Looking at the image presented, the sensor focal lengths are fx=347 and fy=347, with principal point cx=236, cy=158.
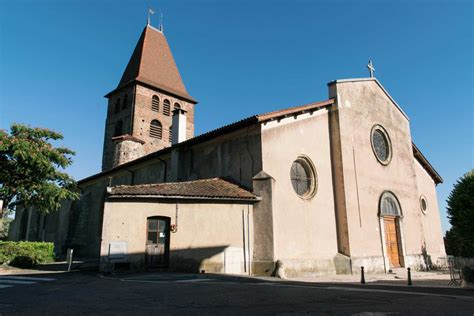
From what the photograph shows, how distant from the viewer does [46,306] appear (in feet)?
20.5

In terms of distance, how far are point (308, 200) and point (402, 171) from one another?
8.60m

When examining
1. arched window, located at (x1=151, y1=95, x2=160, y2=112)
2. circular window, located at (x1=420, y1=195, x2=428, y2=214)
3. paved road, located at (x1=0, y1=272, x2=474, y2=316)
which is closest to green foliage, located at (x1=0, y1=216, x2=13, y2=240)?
arched window, located at (x1=151, y1=95, x2=160, y2=112)

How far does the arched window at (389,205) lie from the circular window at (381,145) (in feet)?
6.10

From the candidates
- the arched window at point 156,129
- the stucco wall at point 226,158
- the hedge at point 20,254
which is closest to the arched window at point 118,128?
the arched window at point 156,129

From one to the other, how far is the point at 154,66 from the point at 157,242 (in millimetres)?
27756

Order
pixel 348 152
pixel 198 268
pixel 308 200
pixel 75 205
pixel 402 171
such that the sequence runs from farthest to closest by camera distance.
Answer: pixel 75 205 → pixel 402 171 → pixel 348 152 → pixel 308 200 → pixel 198 268

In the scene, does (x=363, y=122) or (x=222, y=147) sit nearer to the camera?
(x=222, y=147)

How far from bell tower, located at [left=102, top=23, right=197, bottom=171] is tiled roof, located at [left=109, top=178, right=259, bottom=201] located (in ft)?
60.3

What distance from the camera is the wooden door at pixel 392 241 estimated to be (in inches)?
711

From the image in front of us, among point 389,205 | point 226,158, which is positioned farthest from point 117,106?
point 389,205

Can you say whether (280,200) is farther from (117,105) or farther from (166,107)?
(117,105)

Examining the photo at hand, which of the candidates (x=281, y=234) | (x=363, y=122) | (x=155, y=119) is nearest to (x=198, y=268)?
(x=281, y=234)

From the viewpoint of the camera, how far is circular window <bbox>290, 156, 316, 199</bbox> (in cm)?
1542

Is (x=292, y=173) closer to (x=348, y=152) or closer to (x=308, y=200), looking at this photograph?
(x=308, y=200)
